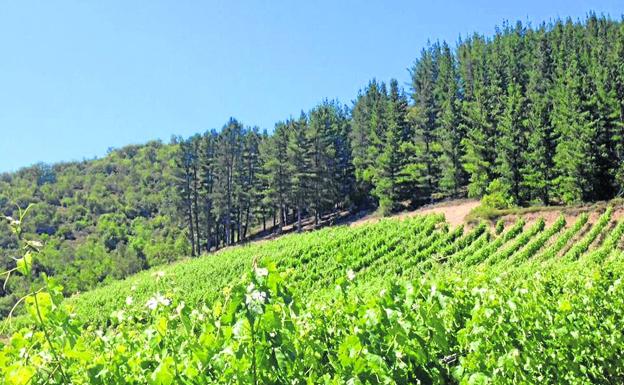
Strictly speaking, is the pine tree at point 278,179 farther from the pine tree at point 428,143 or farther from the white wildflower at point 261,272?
the white wildflower at point 261,272

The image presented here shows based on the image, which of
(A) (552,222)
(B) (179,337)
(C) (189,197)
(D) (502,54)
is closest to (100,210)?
(C) (189,197)

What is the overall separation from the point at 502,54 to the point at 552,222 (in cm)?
5534

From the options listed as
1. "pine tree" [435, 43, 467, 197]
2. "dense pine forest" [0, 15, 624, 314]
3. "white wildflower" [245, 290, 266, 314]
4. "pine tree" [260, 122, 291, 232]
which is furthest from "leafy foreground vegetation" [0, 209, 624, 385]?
"pine tree" [260, 122, 291, 232]

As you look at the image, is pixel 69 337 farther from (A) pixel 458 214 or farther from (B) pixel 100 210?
(B) pixel 100 210

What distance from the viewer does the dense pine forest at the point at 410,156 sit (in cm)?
4497

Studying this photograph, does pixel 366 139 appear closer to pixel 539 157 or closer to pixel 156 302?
pixel 539 157

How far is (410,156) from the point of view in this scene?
58.5 metres

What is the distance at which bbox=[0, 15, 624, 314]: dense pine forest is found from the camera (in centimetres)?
4497

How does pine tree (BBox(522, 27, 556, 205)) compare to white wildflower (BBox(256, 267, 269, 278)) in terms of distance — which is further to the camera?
pine tree (BBox(522, 27, 556, 205))

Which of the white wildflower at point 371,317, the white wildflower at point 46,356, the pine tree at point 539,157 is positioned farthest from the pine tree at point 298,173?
the white wildflower at point 46,356

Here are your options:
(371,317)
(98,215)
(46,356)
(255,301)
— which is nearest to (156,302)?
(46,356)

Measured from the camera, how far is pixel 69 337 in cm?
276

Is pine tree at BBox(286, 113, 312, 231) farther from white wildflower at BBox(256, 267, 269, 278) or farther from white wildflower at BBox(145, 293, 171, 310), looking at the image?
white wildflower at BBox(256, 267, 269, 278)

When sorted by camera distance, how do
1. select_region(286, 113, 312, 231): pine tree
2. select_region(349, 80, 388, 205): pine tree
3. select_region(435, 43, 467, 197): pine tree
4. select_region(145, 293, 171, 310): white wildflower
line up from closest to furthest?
select_region(145, 293, 171, 310): white wildflower → select_region(435, 43, 467, 197): pine tree → select_region(286, 113, 312, 231): pine tree → select_region(349, 80, 388, 205): pine tree
